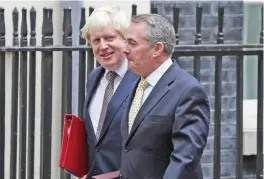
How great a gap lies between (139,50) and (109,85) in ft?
2.17

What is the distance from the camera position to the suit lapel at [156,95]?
4320mm

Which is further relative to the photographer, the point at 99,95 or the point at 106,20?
the point at 99,95

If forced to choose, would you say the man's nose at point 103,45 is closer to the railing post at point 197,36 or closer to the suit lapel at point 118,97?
the suit lapel at point 118,97

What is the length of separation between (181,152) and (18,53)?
253cm

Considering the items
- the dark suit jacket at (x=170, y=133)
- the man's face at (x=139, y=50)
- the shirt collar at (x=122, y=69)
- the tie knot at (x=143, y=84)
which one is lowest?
the dark suit jacket at (x=170, y=133)

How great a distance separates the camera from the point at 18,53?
6.38 meters

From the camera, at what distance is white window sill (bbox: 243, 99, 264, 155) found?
8.10 metres

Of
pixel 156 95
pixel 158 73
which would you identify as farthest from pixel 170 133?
pixel 158 73

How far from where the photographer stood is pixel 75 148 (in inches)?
195

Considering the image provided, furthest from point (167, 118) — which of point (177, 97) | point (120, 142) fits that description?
point (120, 142)

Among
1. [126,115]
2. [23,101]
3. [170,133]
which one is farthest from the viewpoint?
[23,101]

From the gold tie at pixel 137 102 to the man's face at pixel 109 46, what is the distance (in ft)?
1.34

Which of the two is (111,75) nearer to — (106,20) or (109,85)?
(109,85)

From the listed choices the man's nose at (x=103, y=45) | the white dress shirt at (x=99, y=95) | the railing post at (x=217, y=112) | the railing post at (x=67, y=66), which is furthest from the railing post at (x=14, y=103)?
the man's nose at (x=103, y=45)
